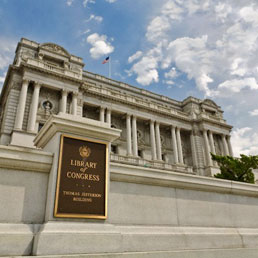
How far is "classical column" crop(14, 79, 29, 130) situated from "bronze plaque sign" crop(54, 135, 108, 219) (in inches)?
1032

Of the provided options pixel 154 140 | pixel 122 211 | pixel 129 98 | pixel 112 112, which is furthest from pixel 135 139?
pixel 122 211

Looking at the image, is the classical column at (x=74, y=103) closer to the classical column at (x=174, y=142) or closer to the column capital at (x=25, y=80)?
the column capital at (x=25, y=80)

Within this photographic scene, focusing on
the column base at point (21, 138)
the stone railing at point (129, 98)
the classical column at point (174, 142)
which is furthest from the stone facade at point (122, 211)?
the classical column at point (174, 142)

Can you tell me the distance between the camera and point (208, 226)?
7.18 m

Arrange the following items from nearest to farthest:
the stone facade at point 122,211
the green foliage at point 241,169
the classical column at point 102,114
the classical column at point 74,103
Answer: the stone facade at point 122,211
the green foliage at point 241,169
the classical column at point 74,103
the classical column at point 102,114

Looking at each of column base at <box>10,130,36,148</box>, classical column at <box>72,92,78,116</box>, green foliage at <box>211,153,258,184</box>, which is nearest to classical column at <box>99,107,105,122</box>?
classical column at <box>72,92,78,116</box>

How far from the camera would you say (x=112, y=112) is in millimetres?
42094

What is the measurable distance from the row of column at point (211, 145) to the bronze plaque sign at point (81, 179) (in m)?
43.8

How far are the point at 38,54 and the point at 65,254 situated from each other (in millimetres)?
37352

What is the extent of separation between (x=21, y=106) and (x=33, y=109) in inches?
59.8

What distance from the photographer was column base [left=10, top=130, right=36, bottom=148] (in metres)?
28.1

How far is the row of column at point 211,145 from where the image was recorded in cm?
4745

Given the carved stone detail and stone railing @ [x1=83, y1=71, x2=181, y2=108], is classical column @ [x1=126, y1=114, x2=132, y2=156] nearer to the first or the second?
stone railing @ [x1=83, y1=71, x2=181, y2=108]

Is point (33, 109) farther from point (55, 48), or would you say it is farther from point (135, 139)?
point (135, 139)
